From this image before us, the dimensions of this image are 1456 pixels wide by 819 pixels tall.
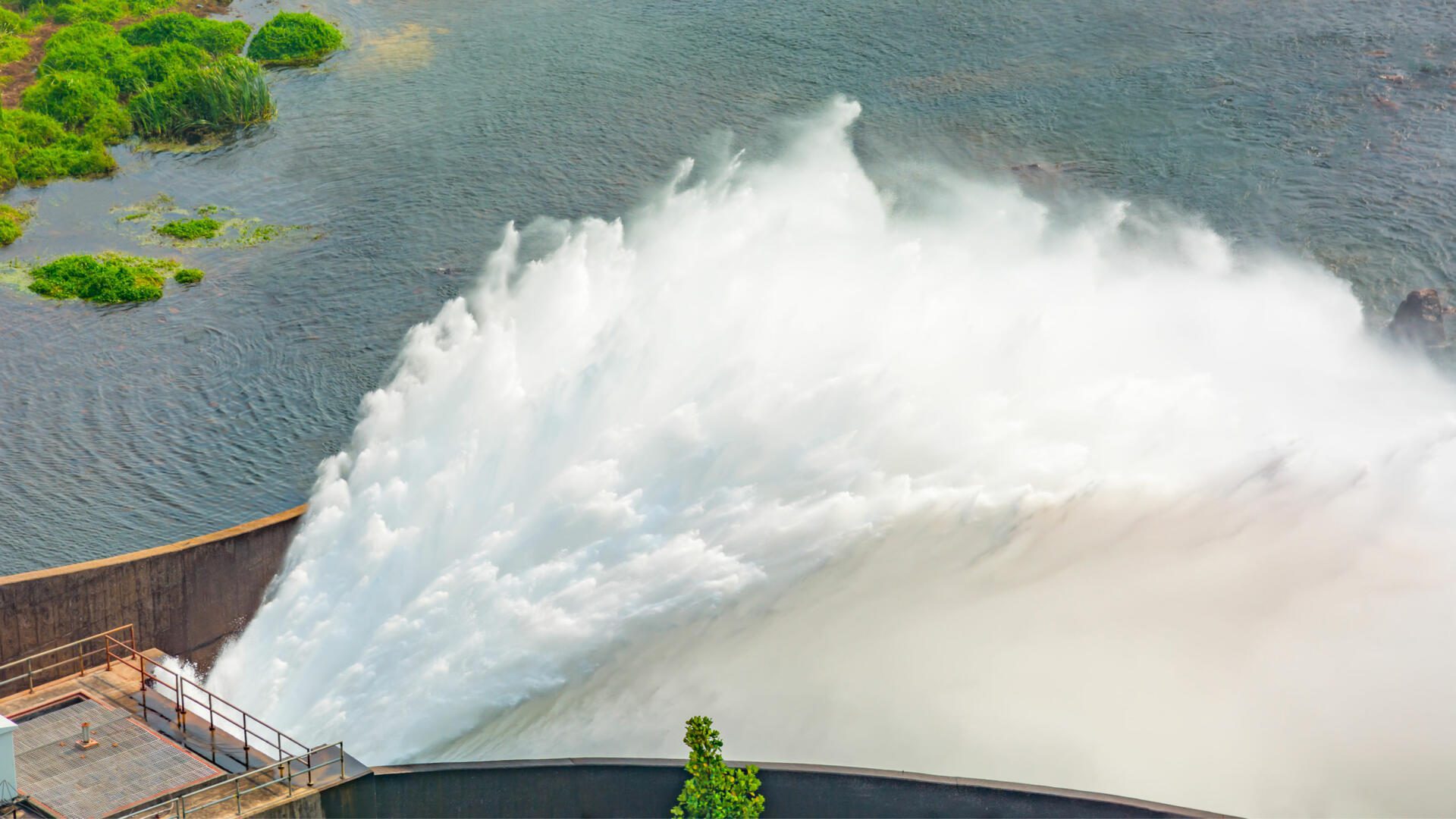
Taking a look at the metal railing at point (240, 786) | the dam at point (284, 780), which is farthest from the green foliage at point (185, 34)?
the metal railing at point (240, 786)

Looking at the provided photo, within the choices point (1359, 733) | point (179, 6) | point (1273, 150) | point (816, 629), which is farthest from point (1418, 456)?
point (179, 6)

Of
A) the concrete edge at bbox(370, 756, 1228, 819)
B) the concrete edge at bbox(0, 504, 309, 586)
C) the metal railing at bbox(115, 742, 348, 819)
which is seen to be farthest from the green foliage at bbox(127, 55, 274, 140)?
the concrete edge at bbox(370, 756, 1228, 819)

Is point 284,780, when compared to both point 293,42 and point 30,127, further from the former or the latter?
point 293,42

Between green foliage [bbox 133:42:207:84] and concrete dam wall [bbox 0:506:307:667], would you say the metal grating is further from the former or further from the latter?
green foliage [bbox 133:42:207:84]

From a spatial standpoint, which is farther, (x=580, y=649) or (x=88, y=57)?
(x=88, y=57)

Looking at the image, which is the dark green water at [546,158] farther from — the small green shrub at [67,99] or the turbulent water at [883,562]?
the turbulent water at [883,562]

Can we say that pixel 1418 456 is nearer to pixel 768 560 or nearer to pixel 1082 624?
pixel 1082 624
